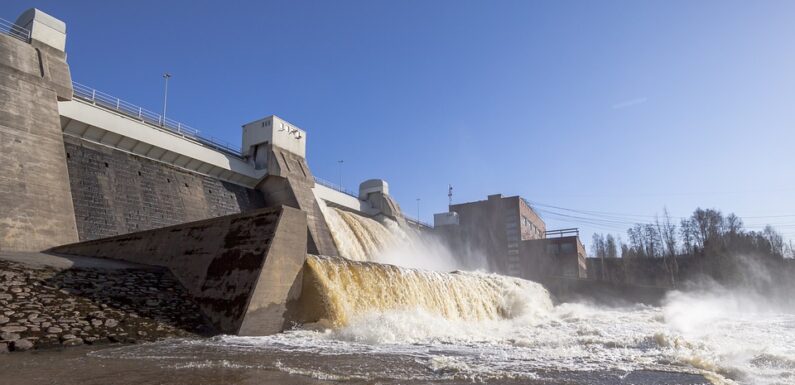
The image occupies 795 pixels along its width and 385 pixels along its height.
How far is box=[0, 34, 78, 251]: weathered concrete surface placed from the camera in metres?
13.1

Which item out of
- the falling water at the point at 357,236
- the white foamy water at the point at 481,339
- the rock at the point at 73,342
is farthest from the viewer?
the falling water at the point at 357,236

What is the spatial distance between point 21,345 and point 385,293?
7702mm

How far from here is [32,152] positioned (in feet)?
46.9

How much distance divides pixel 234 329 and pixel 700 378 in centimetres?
767

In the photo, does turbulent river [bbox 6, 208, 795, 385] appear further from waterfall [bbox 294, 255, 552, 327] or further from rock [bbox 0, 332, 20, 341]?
rock [bbox 0, 332, 20, 341]

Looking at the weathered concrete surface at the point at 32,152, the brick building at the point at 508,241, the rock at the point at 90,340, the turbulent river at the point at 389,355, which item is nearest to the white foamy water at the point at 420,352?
the turbulent river at the point at 389,355

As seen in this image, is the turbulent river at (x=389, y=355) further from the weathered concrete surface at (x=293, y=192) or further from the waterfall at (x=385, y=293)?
the weathered concrete surface at (x=293, y=192)

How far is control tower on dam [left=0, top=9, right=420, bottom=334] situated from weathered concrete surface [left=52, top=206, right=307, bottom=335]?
0.03m

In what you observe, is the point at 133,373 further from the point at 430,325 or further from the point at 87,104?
the point at 87,104

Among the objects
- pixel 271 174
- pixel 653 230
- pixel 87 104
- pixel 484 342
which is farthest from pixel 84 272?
pixel 653 230

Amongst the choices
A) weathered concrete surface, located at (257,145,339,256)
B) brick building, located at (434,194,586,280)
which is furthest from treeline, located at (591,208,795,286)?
weathered concrete surface, located at (257,145,339,256)

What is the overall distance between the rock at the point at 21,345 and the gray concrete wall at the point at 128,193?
9282 mm

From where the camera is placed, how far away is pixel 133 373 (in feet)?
16.8

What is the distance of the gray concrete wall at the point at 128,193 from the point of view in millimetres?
15664
